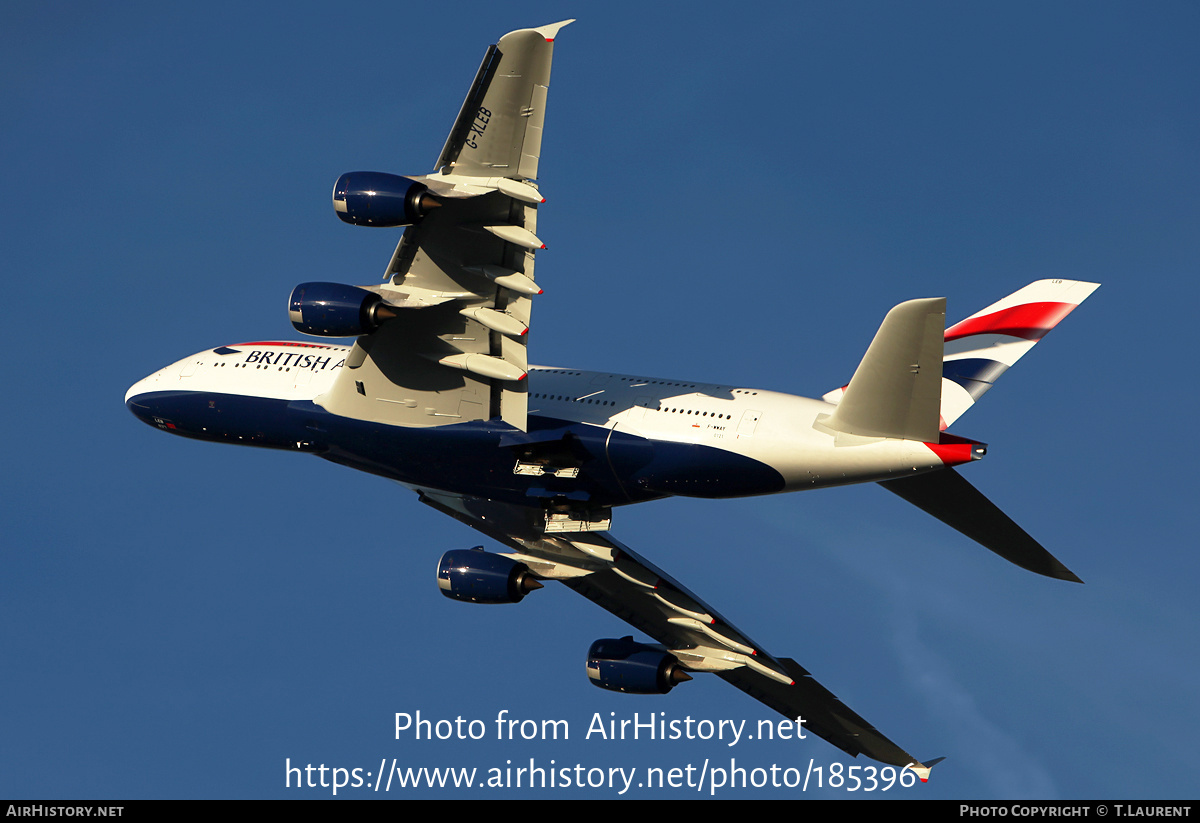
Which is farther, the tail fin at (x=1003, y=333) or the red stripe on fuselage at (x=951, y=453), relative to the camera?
the tail fin at (x=1003, y=333)

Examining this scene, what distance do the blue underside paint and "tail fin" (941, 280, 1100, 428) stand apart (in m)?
5.36

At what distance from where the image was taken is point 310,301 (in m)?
29.2

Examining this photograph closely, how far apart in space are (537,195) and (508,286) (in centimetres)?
201

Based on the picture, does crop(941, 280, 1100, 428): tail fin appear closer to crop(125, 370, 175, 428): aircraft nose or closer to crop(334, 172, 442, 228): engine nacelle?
crop(334, 172, 442, 228): engine nacelle

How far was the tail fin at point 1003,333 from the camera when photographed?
105 feet

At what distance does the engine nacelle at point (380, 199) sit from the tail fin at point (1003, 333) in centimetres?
1214

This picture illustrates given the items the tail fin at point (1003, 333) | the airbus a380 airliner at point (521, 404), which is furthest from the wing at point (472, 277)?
the tail fin at point (1003, 333)

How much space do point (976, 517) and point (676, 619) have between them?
34.0ft

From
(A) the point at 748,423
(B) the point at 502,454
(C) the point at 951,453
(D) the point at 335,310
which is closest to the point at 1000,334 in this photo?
(C) the point at 951,453

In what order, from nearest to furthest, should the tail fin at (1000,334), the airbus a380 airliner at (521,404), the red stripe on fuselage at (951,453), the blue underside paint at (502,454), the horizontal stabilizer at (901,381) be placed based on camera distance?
the horizontal stabilizer at (901,381)
the airbus a380 airliner at (521,404)
the red stripe on fuselage at (951,453)
the blue underside paint at (502,454)
the tail fin at (1000,334)

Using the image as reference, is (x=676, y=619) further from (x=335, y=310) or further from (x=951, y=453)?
(x=335, y=310)

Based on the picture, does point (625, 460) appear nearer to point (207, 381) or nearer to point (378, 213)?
point (378, 213)

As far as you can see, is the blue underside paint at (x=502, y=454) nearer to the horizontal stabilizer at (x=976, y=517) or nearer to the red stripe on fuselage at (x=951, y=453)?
the horizontal stabilizer at (x=976, y=517)

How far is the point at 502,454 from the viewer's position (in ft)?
105
